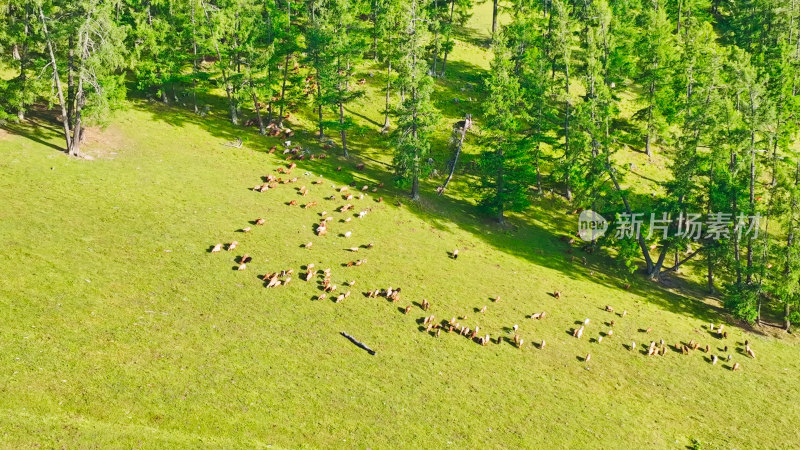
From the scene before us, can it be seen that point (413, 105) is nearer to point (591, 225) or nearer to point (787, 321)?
point (591, 225)

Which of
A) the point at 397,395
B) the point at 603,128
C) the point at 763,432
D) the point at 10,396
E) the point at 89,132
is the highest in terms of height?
the point at 603,128

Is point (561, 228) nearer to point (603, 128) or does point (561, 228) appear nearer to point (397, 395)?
point (603, 128)

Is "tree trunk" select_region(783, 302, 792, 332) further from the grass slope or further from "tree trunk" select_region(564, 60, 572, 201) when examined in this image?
"tree trunk" select_region(564, 60, 572, 201)

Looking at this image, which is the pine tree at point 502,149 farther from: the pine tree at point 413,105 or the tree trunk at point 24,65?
the tree trunk at point 24,65

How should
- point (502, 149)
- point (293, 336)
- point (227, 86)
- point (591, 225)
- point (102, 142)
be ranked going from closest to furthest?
point (293, 336) → point (102, 142) → point (502, 149) → point (591, 225) → point (227, 86)

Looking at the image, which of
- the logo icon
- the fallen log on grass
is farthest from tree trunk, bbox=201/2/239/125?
the logo icon

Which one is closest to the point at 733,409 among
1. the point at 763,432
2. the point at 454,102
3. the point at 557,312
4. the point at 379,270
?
the point at 763,432

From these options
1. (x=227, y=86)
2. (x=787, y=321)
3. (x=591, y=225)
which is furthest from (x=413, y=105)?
(x=787, y=321)
